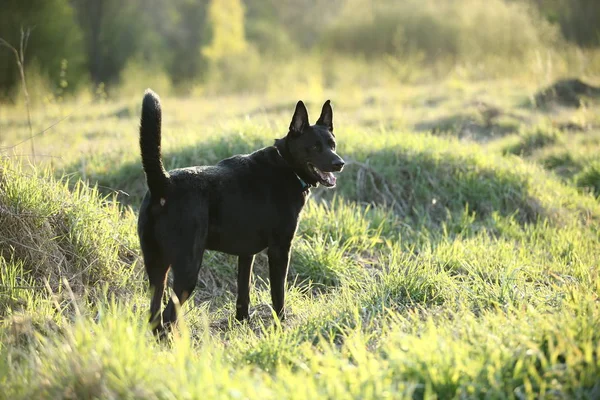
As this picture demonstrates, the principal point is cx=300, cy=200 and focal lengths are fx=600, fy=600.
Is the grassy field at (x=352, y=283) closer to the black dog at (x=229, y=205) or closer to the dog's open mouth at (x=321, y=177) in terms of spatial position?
the black dog at (x=229, y=205)

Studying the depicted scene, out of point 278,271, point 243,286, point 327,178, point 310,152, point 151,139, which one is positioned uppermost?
point 151,139

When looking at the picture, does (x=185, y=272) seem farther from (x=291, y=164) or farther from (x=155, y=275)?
(x=291, y=164)

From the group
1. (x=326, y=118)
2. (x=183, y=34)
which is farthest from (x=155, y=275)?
(x=183, y=34)

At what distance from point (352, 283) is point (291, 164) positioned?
94cm

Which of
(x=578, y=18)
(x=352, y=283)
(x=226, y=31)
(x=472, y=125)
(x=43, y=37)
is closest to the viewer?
(x=352, y=283)

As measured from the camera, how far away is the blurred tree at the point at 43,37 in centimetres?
1627

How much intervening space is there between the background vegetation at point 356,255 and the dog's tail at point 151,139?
0.70 meters

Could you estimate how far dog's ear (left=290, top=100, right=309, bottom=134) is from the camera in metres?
3.88

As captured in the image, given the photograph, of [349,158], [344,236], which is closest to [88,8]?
[349,158]

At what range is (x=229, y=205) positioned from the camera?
11.5 ft

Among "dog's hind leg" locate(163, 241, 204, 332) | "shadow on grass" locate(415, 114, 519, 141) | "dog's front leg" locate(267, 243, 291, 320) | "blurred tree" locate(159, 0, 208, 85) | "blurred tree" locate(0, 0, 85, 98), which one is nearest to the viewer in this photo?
"dog's hind leg" locate(163, 241, 204, 332)

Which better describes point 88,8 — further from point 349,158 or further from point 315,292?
point 315,292

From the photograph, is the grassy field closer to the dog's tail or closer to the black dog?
the black dog

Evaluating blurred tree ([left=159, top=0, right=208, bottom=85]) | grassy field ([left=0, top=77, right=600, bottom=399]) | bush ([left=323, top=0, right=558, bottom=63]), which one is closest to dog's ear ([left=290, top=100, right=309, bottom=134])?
grassy field ([left=0, top=77, right=600, bottom=399])
